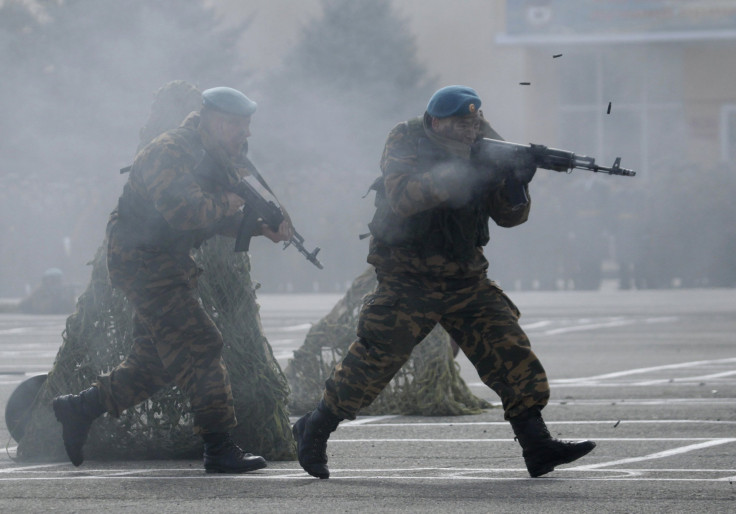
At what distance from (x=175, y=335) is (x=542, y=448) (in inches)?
61.3

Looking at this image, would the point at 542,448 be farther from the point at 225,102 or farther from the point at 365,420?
the point at 365,420

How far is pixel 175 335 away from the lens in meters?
6.21

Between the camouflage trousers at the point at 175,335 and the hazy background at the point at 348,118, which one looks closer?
the camouflage trousers at the point at 175,335

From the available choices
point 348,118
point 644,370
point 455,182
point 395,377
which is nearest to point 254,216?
point 455,182

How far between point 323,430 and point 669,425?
2.51 metres

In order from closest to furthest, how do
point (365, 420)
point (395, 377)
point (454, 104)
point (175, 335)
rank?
point (454, 104) < point (175, 335) < point (365, 420) < point (395, 377)

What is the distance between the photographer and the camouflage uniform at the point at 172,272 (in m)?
6.18

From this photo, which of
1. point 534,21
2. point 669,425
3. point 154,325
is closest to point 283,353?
point 669,425

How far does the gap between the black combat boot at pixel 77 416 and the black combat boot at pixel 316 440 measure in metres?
0.92

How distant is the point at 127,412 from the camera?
6836mm

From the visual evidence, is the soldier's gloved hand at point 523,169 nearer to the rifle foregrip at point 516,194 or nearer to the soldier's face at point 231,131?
the rifle foregrip at point 516,194

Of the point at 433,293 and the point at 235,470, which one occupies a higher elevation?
the point at 433,293

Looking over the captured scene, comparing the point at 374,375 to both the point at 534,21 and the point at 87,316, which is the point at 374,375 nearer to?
the point at 87,316

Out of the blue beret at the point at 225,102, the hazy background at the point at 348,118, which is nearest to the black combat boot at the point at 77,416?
the blue beret at the point at 225,102
